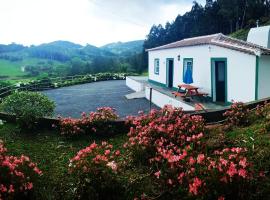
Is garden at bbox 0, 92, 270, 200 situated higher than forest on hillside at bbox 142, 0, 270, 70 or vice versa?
forest on hillside at bbox 142, 0, 270, 70

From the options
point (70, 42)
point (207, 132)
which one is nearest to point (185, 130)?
point (207, 132)

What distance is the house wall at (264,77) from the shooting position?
14.6 metres

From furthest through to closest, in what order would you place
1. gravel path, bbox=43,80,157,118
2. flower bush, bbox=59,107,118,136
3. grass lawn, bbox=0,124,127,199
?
gravel path, bbox=43,80,157,118 < flower bush, bbox=59,107,118,136 < grass lawn, bbox=0,124,127,199

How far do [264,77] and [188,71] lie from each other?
5.55m

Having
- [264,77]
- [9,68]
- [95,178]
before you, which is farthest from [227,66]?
[9,68]

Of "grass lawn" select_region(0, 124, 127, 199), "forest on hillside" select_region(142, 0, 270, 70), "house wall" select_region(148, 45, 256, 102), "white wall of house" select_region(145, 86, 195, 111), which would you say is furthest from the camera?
"forest on hillside" select_region(142, 0, 270, 70)

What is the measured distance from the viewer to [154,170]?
5773mm

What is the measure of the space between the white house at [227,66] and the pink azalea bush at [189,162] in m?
Answer: 8.37

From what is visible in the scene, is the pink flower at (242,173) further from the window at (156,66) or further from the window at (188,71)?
the window at (156,66)

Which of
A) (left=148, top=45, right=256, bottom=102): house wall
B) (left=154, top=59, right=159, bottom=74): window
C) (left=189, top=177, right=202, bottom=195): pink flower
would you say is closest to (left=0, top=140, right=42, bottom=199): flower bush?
(left=189, top=177, right=202, bottom=195): pink flower

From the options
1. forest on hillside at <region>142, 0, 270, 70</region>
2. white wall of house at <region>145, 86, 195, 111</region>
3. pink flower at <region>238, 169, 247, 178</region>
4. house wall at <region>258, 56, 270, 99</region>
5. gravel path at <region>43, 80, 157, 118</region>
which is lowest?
gravel path at <region>43, 80, 157, 118</region>

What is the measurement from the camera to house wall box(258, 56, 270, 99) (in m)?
14.6

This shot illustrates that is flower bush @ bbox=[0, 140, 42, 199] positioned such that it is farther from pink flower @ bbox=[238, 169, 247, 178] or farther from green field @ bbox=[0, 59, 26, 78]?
green field @ bbox=[0, 59, 26, 78]

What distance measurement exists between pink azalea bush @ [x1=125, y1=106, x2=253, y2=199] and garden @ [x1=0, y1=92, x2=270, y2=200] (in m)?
0.01
